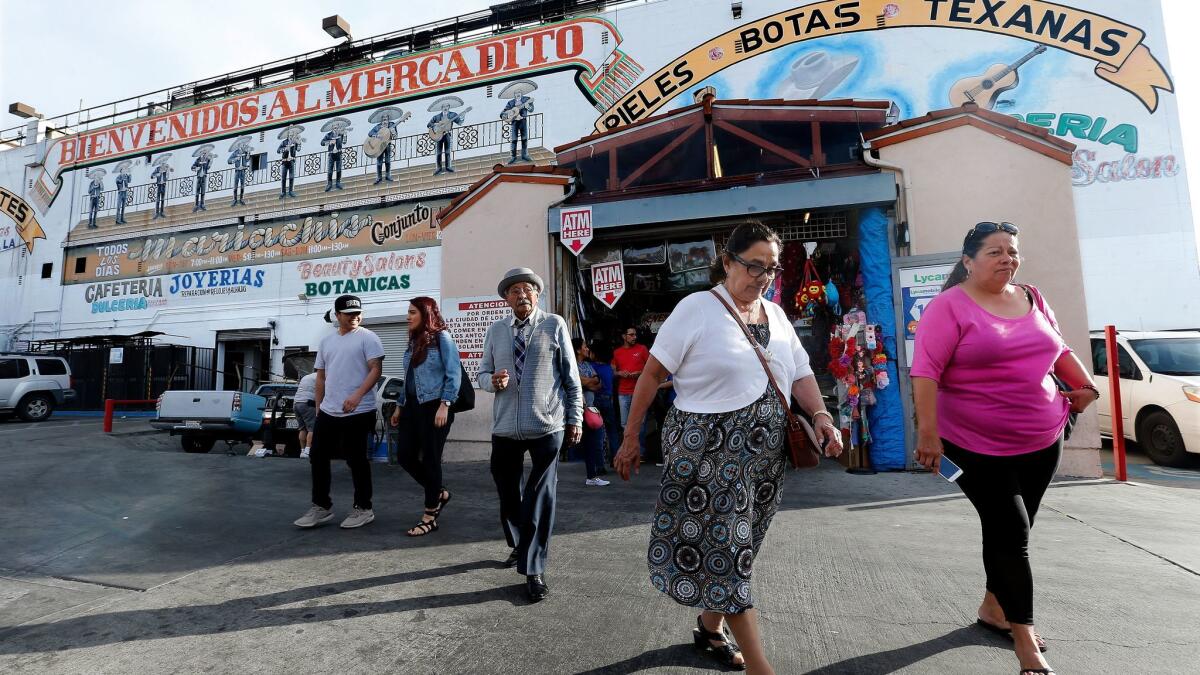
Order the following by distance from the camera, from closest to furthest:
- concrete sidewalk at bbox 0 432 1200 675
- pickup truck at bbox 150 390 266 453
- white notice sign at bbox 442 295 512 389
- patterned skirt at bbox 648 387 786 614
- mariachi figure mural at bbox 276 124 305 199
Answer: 1. patterned skirt at bbox 648 387 786 614
2. concrete sidewalk at bbox 0 432 1200 675
3. white notice sign at bbox 442 295 512 389
4. pickup truck at bbox 150 390 266 453
5. mariachi figure mural at bbox 276 124 305 199

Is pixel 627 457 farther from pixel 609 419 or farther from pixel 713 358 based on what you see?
pixel 609 419

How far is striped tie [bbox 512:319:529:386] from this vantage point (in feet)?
11.3

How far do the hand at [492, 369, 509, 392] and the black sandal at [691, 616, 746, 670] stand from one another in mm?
1658

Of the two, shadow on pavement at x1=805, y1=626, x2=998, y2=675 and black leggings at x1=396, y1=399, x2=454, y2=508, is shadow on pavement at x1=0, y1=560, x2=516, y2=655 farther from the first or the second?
shadow on pavement at x1=805, y1=626, x2=998, y2=675

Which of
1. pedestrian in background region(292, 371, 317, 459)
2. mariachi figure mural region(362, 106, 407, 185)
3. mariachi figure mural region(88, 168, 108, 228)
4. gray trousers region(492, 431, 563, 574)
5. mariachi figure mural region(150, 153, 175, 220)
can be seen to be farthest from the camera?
mariachi figure mural region(88, 168, 108, 228)

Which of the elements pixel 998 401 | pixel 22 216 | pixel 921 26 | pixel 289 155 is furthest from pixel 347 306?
pixel 22 216

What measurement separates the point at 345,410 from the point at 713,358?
3.25 metres

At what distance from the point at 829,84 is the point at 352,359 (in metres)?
14.2

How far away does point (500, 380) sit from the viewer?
337 cm

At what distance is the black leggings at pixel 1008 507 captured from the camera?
2248mm

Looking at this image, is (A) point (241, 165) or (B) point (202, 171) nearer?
(A) point (241, 165)

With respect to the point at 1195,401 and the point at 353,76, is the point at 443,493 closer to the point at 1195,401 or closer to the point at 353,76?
the point at 1195,401

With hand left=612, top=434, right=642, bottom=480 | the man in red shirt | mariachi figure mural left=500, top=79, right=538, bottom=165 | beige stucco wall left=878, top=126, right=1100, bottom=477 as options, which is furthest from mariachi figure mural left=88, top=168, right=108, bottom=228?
hand left=612, top=434, right=642, bottom=480

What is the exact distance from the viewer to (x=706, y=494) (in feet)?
7.01
